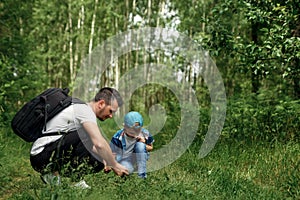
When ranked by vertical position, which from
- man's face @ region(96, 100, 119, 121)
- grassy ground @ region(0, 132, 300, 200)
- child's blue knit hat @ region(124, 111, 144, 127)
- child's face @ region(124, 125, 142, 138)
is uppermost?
man's face @ region(96, 100, 119, 121)

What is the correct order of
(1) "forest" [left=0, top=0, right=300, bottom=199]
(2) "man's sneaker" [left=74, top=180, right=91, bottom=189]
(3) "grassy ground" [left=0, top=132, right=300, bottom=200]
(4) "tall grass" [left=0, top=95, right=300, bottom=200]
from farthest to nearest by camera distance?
(1) "forest" [left=0, top=0, right=300, bottom=199] → (2) "man's sneaker" [left=74, top=180, right=91, bottom=189] → (4) "tall grass" [left=0, top=95, right=300, bottom=200] → (3) "grassy ground" [left=0, top=132, right=300, bottom=200]

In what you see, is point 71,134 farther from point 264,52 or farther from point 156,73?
point 156,73

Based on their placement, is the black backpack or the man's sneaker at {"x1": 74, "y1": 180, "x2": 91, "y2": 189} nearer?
the man's sneaker at {"x1": 74, "y1": 180, "x2": 91, "y2": 189}

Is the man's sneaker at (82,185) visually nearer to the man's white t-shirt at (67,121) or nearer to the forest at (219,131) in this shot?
the forest at (219,131)

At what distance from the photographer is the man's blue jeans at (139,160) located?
539 cm

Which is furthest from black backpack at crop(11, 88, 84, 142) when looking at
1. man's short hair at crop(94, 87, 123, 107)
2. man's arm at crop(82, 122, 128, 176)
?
man's arm at crop(82, 122, 128, 176)

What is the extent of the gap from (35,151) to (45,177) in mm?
346

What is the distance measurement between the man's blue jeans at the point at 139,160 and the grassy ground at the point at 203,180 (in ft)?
0.43

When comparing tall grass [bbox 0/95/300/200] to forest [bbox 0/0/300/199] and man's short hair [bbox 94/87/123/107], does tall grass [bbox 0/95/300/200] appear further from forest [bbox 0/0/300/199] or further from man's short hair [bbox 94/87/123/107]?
man's short hair [bbox 94/87/123/107]

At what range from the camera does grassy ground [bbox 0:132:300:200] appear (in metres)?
4.28

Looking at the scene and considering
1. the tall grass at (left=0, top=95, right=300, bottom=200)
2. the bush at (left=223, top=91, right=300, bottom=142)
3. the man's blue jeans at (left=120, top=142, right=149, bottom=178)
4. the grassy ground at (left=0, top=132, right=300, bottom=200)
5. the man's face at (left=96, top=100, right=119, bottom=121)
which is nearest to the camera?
the grassy ground at (left=0, top=132, right=300, bottom=200)

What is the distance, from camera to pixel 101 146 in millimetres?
4594

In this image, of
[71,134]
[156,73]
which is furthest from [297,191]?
[156,73]

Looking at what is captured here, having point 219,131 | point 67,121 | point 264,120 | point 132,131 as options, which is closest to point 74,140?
point 67,121
